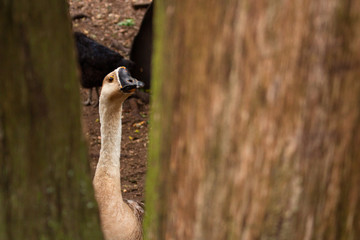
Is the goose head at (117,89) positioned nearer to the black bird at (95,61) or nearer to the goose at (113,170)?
the goose at (113,170)

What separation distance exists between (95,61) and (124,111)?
3.75ft

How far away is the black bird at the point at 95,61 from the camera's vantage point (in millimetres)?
8258

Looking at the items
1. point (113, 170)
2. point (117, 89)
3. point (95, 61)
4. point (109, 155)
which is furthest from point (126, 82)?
point (95, 61)

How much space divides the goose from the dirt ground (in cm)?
46

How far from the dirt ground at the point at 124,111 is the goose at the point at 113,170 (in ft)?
1.52

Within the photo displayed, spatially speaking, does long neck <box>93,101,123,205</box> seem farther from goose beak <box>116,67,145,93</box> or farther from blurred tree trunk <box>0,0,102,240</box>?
blurred tree trunk <box>0,0,102,240</box>

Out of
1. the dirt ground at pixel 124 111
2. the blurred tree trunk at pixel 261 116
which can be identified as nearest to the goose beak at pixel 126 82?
the dirt ground at pixel 124 111

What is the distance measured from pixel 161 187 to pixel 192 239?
22 cm

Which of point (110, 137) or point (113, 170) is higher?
point (110, 137)

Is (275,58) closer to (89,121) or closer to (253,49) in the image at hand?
(253,49)

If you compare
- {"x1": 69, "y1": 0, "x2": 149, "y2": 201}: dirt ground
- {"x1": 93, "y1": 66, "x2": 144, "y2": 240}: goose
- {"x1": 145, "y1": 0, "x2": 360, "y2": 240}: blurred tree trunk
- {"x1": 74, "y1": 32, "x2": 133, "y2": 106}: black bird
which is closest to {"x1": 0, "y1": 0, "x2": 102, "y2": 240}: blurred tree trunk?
{"x1": 145, "y1": 0, "x2": 360, "y2": 240}: blurred tree trunk

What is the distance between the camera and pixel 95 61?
8.27 metres

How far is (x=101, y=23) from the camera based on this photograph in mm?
10828

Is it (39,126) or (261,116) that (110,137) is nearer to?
(39,126)
